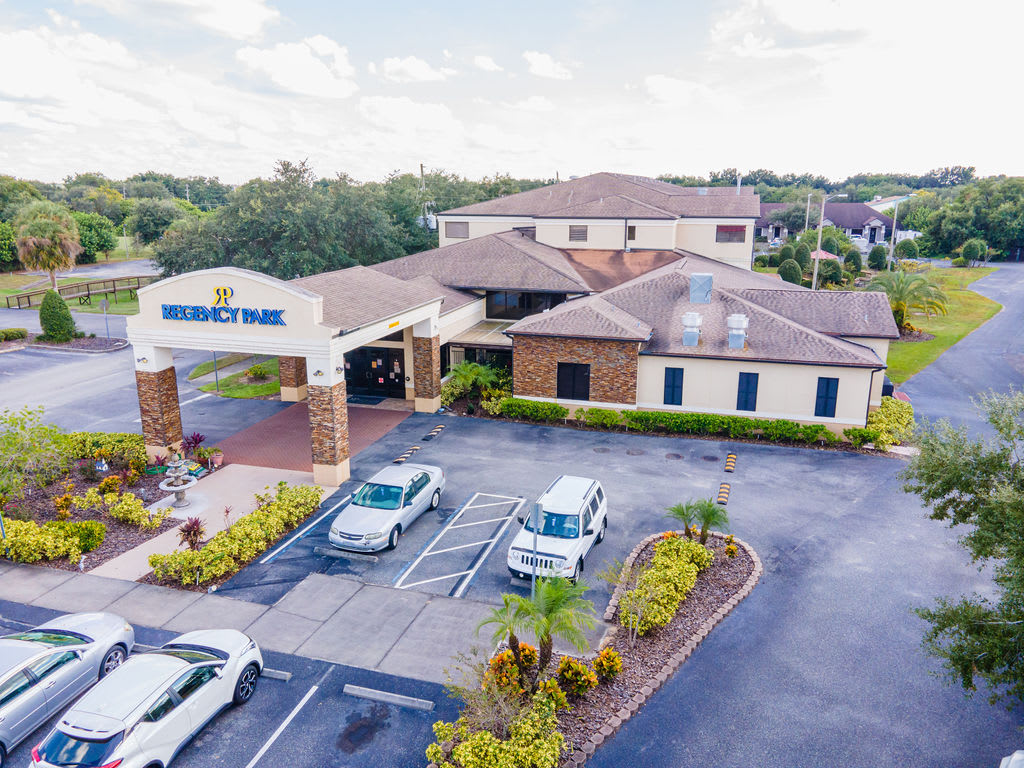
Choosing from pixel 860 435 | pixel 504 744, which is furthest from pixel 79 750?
pixel 860 435

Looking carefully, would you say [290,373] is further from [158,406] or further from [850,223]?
[850,223]

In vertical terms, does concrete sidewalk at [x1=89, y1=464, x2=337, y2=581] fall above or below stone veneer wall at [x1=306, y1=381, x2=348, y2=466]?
below

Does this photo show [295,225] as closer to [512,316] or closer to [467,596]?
[512,316]

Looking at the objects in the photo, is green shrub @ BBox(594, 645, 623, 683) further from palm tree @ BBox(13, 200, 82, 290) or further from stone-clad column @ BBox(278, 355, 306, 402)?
palm tree @ BBox(13, 200, 82, 290)

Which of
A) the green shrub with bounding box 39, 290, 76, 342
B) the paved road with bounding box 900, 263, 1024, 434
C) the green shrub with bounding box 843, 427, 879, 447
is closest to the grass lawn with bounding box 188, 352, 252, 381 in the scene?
the green shrub with bounding box 39, 290, 76, 342

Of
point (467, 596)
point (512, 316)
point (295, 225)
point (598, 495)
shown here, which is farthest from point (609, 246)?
point (467, 596)

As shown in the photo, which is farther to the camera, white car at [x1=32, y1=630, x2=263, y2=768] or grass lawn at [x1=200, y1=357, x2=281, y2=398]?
grass lawn at [x1=200, y1=357, x2=281, y2=398]
